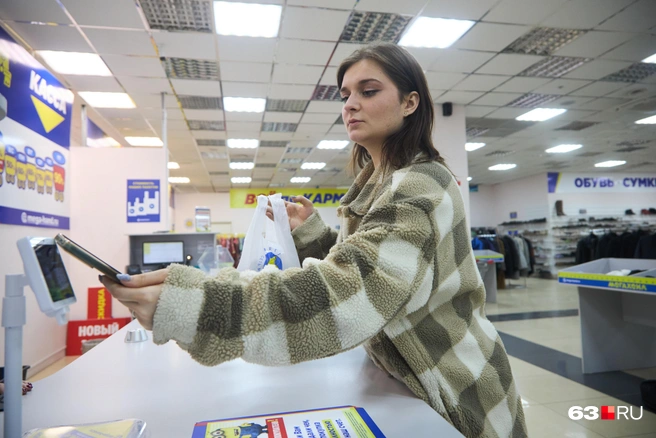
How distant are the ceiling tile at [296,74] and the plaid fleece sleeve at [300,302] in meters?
4.77

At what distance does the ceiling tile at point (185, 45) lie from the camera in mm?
4152

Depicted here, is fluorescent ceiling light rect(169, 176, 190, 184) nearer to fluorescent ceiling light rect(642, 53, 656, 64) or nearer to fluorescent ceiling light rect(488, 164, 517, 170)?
fluorescent ceiling light rect(488, 164, 517, 170)

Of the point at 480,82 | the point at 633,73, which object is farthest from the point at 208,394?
the point at 633,73

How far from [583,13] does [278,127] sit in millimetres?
5039

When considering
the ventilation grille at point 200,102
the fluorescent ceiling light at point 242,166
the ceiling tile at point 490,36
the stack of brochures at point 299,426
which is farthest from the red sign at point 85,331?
the fluorescent ceiling light at point 242,166

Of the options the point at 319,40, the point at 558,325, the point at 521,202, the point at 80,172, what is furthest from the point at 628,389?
the point at 521,202

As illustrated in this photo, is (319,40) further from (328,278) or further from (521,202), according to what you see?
(521,202)

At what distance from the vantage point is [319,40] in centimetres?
432

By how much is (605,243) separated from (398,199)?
971 cm

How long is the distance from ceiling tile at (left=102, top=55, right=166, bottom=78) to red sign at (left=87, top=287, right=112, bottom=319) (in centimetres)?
269
